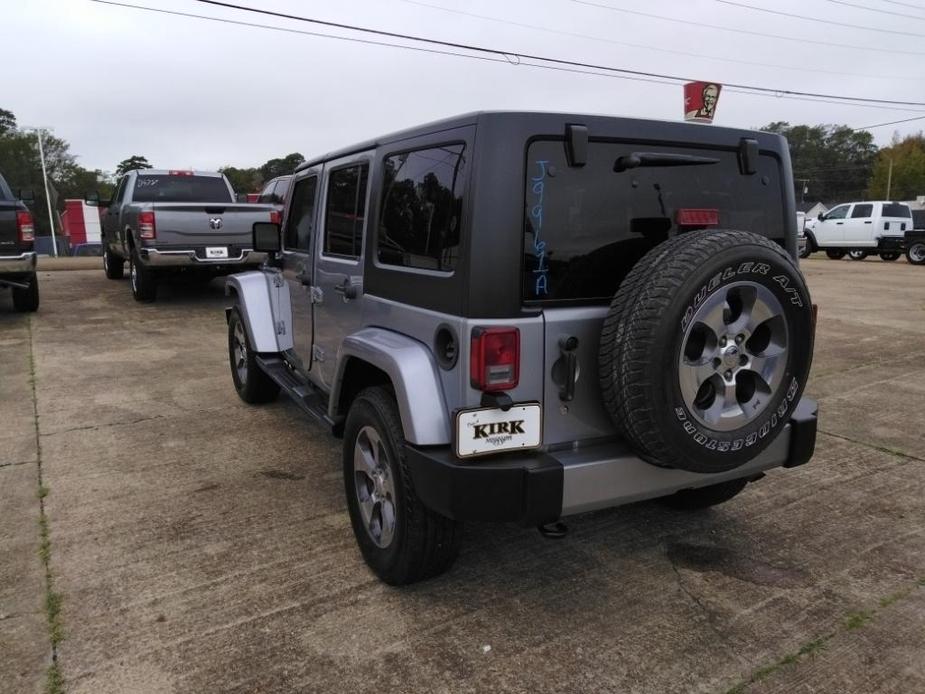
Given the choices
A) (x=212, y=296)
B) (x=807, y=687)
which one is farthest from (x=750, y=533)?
(x=212, y=296)

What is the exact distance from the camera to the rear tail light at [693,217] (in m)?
2.61

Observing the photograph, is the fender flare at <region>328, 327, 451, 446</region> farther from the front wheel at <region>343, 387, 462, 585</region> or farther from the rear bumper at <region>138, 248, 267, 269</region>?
the rear bumper at <region>138, 248, 267, 269</region>

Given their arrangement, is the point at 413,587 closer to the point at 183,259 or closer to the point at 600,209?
the point at 600,209

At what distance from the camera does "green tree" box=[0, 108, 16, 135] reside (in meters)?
74.5

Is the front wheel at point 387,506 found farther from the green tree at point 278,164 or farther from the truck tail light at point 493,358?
the green tree at point 278,164

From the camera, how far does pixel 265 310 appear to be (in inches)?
192

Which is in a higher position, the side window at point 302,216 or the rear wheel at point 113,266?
the side window at point 302,216

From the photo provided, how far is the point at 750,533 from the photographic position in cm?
337

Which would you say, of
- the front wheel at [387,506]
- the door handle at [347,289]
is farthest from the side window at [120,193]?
the front wheel at [387,506]

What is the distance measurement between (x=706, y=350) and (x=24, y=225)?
848 cm

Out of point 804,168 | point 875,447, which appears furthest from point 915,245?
point 804,168

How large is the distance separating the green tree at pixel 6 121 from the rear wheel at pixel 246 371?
8559 cm

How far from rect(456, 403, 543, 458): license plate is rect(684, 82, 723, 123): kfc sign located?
1793 centimetres

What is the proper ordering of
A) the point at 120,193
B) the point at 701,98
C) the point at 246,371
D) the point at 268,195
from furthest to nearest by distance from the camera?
the point at 701,98, the point at 268,195, the point at 120,193, the point at 246,371
